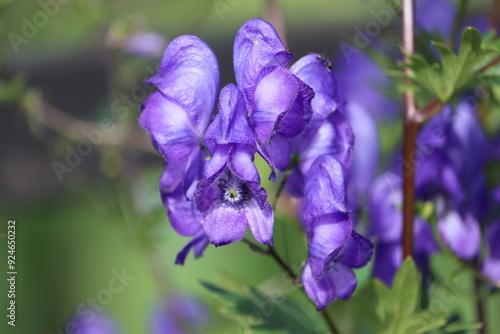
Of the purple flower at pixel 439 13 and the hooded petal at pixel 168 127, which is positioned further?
the purple flower at pixel 439 13

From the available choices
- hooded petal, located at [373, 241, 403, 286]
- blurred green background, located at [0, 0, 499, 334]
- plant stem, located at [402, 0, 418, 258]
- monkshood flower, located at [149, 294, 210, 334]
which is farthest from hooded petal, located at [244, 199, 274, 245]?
blurred green background, located at [0, 0, 499, 334]

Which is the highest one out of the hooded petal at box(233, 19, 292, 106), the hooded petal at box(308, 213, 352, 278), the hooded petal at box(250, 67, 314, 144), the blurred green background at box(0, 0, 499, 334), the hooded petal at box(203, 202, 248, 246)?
the hooded petal at box(233, 19, 292, 106)

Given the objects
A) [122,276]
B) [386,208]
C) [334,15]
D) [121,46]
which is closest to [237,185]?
[386,208]

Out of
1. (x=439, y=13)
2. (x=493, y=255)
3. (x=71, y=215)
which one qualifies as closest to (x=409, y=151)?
(x=493, y=255)

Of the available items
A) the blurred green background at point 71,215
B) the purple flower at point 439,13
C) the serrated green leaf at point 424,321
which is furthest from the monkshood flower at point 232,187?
the blurred green background at point 71,215

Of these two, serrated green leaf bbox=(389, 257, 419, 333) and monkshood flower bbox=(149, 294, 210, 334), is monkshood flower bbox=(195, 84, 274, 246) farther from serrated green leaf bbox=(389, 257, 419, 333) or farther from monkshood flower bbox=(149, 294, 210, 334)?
monkshood flower bbox=(149, 294, 210, 334)

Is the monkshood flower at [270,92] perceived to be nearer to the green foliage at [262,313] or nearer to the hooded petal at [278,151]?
the hooded petal at [278,151]

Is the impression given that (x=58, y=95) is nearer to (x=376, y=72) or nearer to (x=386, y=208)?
(x=376, y=72)
